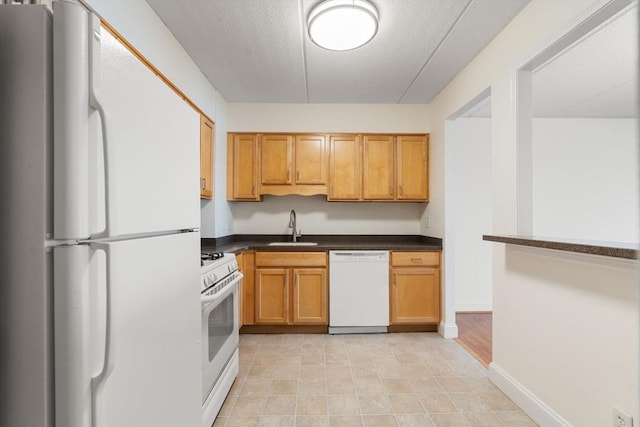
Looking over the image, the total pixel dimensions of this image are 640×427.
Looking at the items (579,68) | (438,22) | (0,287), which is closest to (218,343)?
(0,287)

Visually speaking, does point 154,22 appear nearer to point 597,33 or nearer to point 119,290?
point 119,290

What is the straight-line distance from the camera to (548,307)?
1.68 meters

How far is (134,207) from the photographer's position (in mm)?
808

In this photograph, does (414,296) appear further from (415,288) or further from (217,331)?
(217,331)

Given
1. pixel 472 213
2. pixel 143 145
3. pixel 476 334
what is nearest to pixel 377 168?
pixel 472 213

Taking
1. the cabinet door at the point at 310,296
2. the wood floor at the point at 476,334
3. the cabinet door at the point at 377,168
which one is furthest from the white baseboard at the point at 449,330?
the cabinet door at the point at 377,168

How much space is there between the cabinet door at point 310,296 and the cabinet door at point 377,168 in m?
1.04

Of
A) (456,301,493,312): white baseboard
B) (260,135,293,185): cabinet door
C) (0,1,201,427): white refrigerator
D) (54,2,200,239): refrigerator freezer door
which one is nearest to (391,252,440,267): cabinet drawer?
(456,301,493,312): white baseboard

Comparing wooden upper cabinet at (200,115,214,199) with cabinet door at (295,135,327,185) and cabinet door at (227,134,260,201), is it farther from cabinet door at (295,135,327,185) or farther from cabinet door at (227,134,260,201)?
cabinet door at (295,135,327,185)

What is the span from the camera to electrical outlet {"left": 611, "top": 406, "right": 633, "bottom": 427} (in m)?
1.23

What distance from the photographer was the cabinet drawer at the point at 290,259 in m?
3.10

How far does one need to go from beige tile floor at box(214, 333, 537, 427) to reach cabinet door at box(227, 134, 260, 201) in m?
1.55

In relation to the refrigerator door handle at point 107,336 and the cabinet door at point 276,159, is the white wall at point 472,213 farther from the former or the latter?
the refrigerator door handle at point 107,336

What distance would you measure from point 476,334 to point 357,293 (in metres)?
1.28
